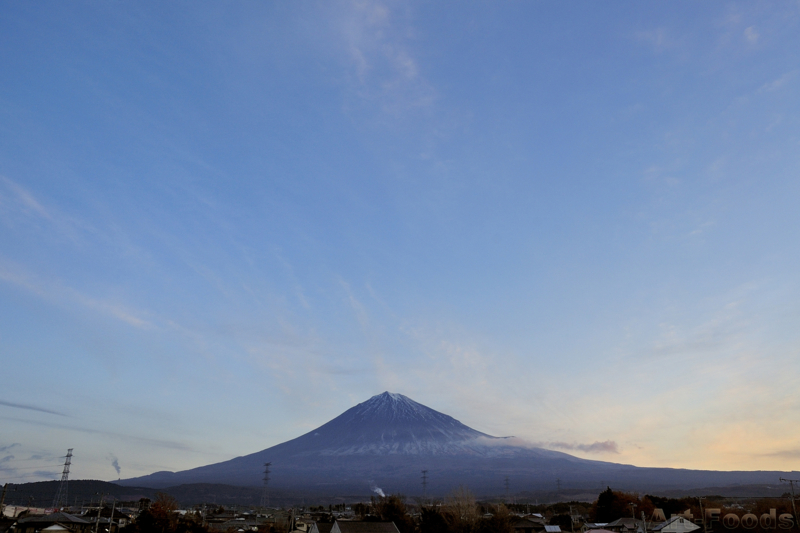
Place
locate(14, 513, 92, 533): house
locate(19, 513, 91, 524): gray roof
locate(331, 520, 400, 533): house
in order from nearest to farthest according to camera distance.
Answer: locate(14, 513, 92, 533): house < locate(331, 520, 400, 533): house < locate(19, 513, 91, 524): gray roof

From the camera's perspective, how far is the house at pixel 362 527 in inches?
2352

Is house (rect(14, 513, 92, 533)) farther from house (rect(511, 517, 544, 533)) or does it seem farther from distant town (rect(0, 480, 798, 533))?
house (rect(511, 517, 544, 533))

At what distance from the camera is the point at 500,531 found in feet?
220

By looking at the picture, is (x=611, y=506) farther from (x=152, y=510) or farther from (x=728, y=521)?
(x=152, y=510)

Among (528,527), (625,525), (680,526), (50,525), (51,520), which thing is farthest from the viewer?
(528,527)

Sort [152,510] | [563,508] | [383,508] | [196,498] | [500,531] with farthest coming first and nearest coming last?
[196,498], [563,508], [383,508], [500,531], [152,510]

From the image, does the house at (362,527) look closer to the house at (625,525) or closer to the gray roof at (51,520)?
the gray roof at (51,520)

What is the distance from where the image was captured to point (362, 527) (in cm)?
6150

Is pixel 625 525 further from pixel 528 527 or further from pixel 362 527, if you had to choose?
pixel 362 527

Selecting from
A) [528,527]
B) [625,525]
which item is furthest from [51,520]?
[625,525]

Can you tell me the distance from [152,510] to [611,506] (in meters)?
72.0

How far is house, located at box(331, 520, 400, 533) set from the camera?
196ft

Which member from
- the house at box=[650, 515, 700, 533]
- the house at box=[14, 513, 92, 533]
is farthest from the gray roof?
the house at box=[650, 515, 700, 533]

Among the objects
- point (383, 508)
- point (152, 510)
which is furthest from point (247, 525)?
point (152, 510)
